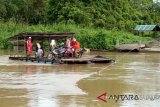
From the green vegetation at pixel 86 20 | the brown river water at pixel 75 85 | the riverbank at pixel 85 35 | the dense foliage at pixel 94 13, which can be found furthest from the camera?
the dense foliage at pixel 94 13

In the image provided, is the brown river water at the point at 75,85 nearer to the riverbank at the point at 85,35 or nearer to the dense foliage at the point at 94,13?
the riverbank at the point at 85,35

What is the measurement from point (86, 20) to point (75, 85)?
33.2m

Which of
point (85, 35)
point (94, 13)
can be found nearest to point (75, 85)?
point (85, 35)

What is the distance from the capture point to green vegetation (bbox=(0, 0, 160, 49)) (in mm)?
44562

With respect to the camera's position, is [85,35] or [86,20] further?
[86,20]

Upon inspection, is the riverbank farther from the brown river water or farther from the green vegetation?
the brown river water

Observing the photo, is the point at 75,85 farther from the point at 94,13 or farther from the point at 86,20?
the point at 94,13

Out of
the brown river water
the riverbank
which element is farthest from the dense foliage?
the brown river water

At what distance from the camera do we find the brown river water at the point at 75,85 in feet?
46.2

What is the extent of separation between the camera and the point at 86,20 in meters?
50.6

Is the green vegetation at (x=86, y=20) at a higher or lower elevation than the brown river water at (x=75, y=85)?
higher

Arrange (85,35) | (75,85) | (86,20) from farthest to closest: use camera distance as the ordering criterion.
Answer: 1. (86,20)
2. (85,35)
3. (75,85)

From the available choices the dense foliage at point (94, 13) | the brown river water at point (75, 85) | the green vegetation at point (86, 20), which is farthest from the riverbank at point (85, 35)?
the brown river water at point (75, 85)

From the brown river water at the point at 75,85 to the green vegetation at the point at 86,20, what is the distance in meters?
18.1
